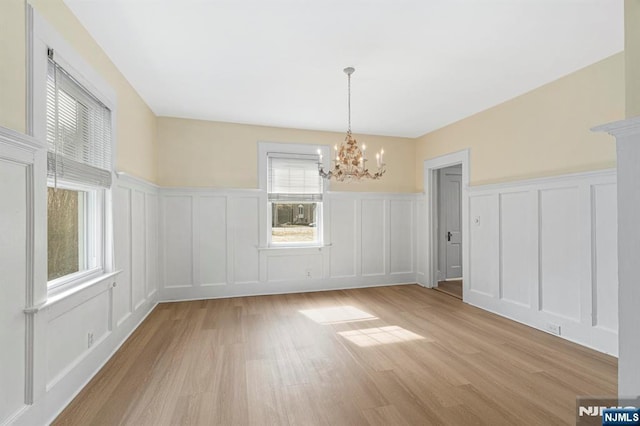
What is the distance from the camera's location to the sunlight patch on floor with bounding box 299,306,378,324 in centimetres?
386

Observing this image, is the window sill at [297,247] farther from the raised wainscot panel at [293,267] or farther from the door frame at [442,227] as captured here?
the door frame at [442,227]

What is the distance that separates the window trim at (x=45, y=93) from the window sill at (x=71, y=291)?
0.5 inches

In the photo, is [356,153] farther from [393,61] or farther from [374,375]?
[374,375]

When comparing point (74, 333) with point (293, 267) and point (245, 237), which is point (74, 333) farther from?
point (293, 267)

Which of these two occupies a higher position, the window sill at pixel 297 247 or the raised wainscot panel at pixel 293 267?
the window sill at pixel 297 247

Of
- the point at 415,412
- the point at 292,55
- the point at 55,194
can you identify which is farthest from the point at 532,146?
the point at 55,194

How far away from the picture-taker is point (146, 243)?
402cm

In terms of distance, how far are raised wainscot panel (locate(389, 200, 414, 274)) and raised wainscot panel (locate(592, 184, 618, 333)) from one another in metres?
3.02

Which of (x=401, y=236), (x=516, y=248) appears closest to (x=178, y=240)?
(x=401, y=236)

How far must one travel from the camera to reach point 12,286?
164 cm

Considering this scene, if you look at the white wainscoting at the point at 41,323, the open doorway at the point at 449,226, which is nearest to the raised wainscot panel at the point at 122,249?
the white wainscoting at the point at 41,323

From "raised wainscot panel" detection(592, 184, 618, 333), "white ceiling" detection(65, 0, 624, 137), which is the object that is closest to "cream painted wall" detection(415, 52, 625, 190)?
"white ceiling" detection(65, 0, 624, 137)

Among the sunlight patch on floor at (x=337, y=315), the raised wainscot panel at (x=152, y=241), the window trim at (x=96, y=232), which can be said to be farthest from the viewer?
the raised wainscot panel at (x=152, y=241)

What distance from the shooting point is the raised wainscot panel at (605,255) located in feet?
9.26
